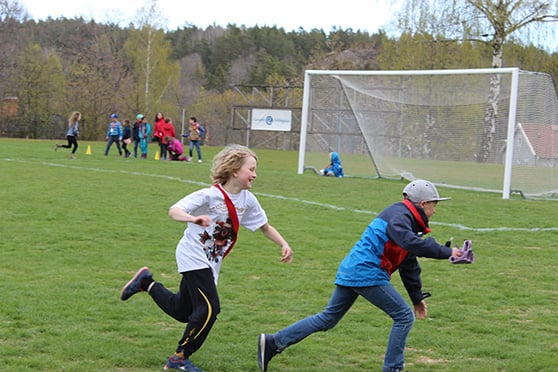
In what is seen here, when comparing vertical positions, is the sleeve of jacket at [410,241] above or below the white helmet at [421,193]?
below

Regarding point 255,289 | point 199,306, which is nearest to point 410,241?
point 199,306

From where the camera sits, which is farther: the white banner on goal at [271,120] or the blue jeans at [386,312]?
the white banner on goal at [271,120]

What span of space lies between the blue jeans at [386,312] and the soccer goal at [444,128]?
49.3 feet

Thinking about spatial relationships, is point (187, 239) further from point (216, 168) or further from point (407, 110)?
point (407, 110)

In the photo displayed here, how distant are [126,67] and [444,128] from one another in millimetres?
45344

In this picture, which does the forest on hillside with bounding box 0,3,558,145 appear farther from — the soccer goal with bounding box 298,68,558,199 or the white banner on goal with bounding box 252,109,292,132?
the soccer goal with bounding box 298,68,558,199

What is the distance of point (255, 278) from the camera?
8.71 m

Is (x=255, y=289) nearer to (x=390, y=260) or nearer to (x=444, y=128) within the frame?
(x=390, y=260)

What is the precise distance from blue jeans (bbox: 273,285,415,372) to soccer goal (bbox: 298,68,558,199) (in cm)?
1503

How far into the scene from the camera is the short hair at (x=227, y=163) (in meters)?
5.34

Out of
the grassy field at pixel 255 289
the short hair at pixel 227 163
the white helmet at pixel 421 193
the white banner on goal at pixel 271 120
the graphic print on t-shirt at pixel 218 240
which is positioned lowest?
the grassy field at pixel 255 289

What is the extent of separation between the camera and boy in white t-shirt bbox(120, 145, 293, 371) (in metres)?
5.25

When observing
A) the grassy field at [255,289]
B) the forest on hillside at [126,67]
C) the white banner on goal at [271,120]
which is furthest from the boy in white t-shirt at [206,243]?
the white banner on goal at [271,120]

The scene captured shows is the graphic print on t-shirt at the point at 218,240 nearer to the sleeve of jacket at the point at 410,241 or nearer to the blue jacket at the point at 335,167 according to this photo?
the sleeve of jacket at the point at 410,241
